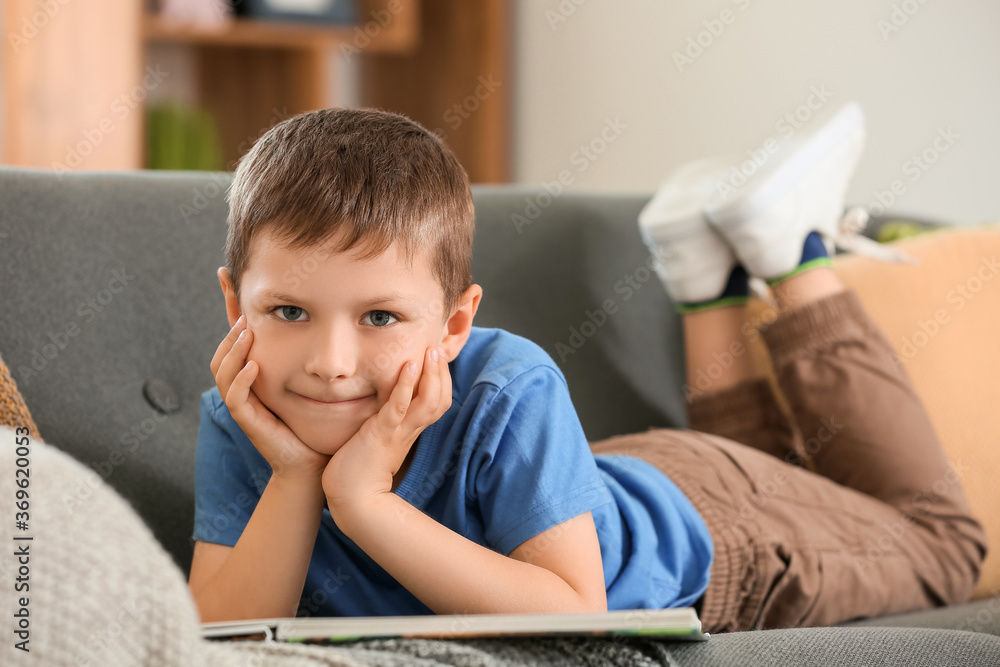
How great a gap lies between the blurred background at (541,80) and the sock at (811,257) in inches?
9.3

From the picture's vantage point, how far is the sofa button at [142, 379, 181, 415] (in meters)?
0.97

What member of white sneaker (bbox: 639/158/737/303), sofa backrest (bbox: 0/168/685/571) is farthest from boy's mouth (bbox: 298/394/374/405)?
white sneaker (bbox: 639/158/737/303)

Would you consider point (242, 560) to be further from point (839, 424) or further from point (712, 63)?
point (712, 63)

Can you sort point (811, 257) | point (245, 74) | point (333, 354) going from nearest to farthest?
point (333, 354) < point (811, 257) < point (245, 74)

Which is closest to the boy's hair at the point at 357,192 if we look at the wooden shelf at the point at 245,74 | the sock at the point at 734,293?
the sock at the point at 734,293

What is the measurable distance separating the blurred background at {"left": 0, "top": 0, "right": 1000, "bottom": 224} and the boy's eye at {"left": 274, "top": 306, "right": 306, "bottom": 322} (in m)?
0.98

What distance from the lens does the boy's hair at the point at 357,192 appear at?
64cm

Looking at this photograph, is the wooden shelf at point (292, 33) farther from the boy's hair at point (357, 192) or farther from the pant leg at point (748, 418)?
the boy's hair at point (357, 192)

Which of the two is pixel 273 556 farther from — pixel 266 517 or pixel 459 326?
pixel 459 326

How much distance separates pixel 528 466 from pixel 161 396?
1.56 feet

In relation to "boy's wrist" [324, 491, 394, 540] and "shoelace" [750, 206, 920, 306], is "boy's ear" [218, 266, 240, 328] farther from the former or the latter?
"shoelace" [750, 206, 920, 306]

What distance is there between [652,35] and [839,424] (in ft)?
4.52

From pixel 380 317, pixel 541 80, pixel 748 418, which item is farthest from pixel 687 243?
pixel 541 80

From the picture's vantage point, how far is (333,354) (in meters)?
0.62
